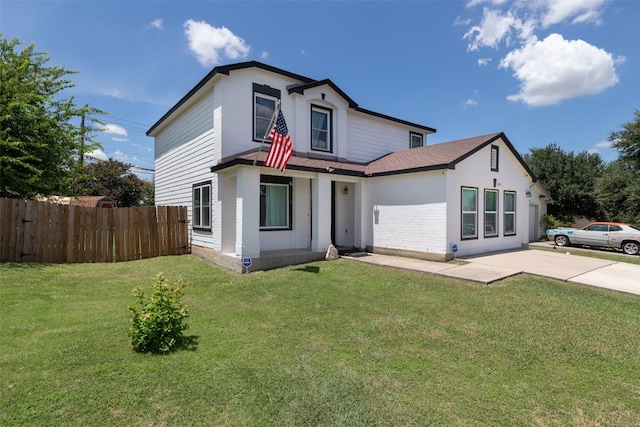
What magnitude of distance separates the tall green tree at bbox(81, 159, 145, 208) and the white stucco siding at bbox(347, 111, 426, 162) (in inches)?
954

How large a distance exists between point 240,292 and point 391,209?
21.6ft

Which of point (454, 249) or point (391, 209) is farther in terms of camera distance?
point (391, 209)

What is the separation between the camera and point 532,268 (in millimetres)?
8961

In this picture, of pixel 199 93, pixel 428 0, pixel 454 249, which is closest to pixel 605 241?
pixel 454 249

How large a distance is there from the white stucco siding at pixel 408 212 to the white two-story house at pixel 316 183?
0.04 m

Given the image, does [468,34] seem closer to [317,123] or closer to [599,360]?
[317,123]

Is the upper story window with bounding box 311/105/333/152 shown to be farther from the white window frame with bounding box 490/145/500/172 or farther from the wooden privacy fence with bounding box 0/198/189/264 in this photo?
the white window frame with bounding box 490/145/500/172

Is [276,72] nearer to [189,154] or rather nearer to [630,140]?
[189,154]

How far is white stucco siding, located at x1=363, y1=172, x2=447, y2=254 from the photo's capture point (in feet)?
33.0

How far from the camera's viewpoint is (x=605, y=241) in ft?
48.7

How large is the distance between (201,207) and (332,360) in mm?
9107

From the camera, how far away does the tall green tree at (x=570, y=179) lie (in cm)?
2272

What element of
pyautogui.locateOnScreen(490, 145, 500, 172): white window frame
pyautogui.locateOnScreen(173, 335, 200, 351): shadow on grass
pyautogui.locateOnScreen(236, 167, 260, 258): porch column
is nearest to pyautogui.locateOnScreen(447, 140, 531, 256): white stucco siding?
pyautogui.locateOnScreen(490, 145, 500, 172): white window frame

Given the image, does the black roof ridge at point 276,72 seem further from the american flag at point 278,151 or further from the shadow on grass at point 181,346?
the shadow on grass at point 181,346
